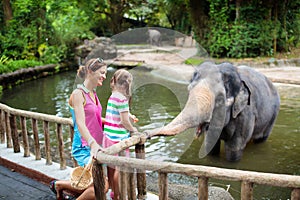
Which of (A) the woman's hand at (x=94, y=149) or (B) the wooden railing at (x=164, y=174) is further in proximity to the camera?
(A) the woman's hand at (x=94, y=149)

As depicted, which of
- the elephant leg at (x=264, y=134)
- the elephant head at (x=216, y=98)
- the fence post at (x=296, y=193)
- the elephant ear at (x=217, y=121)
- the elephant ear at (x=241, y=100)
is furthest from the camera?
the elephant leg at (x=264, y=134)

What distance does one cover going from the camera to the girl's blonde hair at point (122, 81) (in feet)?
7.10

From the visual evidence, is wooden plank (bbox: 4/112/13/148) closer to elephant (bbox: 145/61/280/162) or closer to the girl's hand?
elephant (bbox: 145/61/280/162)

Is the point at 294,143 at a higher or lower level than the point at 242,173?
lower

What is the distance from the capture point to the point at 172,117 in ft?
9.06

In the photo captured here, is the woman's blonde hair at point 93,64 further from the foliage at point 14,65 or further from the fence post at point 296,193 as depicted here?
the foliage at point 14,65

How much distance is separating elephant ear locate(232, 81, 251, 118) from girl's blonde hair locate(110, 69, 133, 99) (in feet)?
8.69

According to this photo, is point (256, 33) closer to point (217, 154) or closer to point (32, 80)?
point (32, 80)

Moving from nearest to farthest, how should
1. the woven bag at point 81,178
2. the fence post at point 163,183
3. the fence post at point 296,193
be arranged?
the fence post at point 296,193 → the fence post at point 163,183 → the woven bag at point 81,178

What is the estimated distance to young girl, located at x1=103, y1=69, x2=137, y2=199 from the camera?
2189 millimetres

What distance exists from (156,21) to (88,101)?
2334cm

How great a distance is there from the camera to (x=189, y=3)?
16375 mm

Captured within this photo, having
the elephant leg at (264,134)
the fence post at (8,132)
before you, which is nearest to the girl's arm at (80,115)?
the fence post at (8,132)

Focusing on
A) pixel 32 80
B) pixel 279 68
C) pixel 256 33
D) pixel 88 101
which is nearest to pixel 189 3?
pixel 256 33
